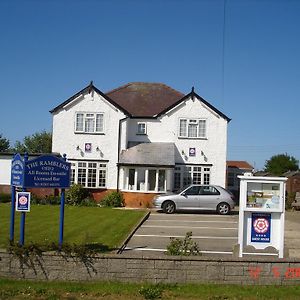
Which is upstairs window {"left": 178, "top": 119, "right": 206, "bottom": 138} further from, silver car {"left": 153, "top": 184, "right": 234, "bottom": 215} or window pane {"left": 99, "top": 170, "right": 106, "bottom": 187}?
silver car {"left": 153, "top": 184, "right": 234, "bottom": 215}

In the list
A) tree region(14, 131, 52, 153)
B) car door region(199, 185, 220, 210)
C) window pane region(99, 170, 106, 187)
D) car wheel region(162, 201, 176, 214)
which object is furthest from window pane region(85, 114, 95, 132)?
tree region(14, 131, 52, 153)

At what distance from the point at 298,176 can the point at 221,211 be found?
97.4ft

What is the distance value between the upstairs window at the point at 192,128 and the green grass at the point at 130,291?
72.0ft

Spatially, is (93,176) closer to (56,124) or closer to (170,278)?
(56,124)

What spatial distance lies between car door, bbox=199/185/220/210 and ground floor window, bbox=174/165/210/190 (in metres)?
5.46

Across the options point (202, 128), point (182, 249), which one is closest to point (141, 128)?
point (202, 128)

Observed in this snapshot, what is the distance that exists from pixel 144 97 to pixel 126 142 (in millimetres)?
4758

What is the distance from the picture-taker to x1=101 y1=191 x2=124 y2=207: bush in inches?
1110

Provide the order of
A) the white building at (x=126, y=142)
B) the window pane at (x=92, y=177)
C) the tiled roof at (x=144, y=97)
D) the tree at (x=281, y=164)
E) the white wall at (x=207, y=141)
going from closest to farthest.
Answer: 1. the white building at (x=126, y=142)
2. the window pane at (x=92, y=177)
3. the white wall at (x=207, y=141)
4. the tiled roof at (x=144, y=97)
5. the tree at (x=281, y=164)

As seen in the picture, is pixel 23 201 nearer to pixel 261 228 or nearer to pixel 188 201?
pixel 261 228

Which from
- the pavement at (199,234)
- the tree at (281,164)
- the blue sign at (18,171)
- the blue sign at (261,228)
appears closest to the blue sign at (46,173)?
the blue sign at (18,171)

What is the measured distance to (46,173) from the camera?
9.93 metres

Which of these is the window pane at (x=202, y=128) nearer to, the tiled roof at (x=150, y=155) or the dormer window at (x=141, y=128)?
the tiled roof at (x=150, y=155)

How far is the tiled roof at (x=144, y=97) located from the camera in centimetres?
3167
